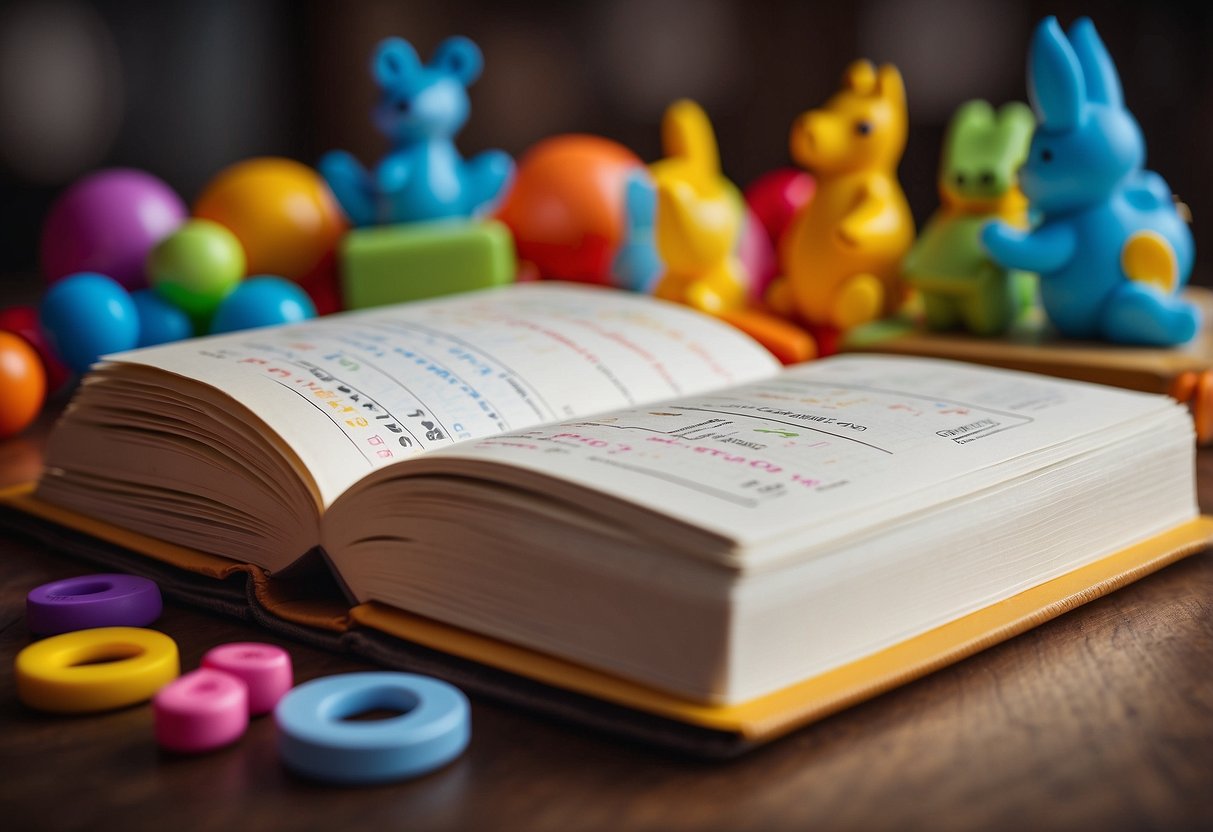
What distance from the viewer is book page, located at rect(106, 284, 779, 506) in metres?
0.74

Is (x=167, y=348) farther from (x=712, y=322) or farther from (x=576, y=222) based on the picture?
(x=576, y=222)

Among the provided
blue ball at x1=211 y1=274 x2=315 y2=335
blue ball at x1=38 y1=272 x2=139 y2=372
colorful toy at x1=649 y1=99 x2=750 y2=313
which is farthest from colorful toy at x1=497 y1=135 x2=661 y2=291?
blue ball at x1=38 y1=272 x2=139 y2=372

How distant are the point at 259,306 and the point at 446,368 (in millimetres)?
613

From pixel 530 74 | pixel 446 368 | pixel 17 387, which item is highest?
pixel 530 74

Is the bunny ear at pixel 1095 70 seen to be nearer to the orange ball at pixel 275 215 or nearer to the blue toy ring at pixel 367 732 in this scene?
the blue toy ring at pixel 367 732

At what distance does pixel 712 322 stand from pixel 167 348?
16.2 inches

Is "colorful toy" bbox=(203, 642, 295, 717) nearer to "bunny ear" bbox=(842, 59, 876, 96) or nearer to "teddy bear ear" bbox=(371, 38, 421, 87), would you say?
"bunny ear" bbox=(842, 59, 876, 96)

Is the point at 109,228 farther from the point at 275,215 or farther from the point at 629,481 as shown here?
the point at 629,481

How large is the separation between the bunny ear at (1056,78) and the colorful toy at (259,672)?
2.67 feet

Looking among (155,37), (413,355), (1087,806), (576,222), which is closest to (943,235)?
(576,222)

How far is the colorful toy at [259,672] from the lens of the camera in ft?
1.96

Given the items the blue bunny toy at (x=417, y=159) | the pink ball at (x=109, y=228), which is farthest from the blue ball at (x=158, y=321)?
the blue bunny toy at (x=417, y=159)

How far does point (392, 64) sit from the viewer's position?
172cm

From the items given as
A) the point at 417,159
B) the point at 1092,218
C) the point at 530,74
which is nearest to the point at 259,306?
the point at 417,159
